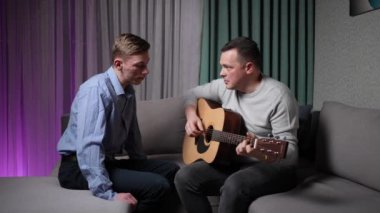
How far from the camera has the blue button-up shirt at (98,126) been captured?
4.90ft

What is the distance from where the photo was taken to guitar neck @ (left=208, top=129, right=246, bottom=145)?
5.28ft

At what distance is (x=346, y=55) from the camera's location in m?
2.46

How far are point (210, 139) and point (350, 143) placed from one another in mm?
668

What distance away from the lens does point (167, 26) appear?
107 inches

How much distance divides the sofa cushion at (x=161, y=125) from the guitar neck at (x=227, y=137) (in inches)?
25.6

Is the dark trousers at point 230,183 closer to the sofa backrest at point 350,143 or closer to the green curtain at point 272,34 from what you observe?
the sofa backrest at point 350,143

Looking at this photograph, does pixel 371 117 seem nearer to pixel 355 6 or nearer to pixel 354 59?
pixel 354 59

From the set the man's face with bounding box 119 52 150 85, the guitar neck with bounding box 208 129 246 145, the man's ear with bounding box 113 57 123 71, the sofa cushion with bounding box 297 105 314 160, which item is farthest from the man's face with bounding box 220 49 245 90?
the sofa cushion with bounding box 297 105 314 160

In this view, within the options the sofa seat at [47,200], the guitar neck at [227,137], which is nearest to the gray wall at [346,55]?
the guitar neck at [227,137]

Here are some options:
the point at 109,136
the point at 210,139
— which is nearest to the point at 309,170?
the point at 210,139

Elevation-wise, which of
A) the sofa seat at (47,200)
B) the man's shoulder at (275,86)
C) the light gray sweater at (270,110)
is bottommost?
the sofa seat at (47,200)

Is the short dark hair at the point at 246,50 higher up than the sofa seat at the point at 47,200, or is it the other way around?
the short dark hair at the point at 246,50

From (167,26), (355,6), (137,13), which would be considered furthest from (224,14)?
(355,6)

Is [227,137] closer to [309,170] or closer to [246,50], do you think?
[246,50]
